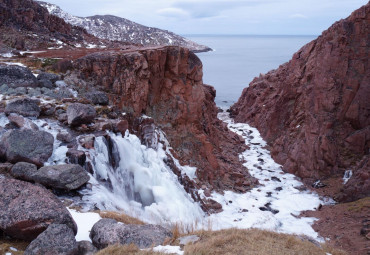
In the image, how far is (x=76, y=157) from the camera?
10.8m

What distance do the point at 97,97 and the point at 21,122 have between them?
5232 millimetres

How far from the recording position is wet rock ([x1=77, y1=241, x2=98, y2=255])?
20.5 feet

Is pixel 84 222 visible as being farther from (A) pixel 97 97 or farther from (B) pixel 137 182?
(A) pixel 97 97

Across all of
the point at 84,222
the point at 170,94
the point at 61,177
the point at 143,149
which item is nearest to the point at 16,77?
the point at 143,149

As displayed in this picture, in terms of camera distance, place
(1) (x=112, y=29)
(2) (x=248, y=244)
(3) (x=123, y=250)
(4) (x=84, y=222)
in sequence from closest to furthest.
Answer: (3) (x=123, y=250) < (2) (x=248, y=244) < (4) (x=84, y=222) < (1) (x=112, y=29)

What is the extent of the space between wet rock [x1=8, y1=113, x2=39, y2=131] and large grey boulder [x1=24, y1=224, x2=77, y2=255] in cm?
641

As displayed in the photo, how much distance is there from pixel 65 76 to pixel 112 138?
6584 mm

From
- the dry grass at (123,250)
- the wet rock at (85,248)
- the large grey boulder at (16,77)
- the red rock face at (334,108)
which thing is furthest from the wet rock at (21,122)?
the red rock face at (334,108)

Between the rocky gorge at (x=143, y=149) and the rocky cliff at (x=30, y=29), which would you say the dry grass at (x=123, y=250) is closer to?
the rocky gorge at (x=143, y=149)

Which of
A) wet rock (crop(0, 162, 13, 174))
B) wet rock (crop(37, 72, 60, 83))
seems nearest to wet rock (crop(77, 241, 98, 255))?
wet rock (crop(0, 162, 13, 174))

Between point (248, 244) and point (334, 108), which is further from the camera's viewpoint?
point (334, 108)

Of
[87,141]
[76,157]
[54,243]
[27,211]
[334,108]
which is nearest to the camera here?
[54,243]

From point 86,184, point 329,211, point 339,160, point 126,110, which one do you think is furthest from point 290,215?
point 86,184

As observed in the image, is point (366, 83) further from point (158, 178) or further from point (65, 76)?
point (65, 76)
